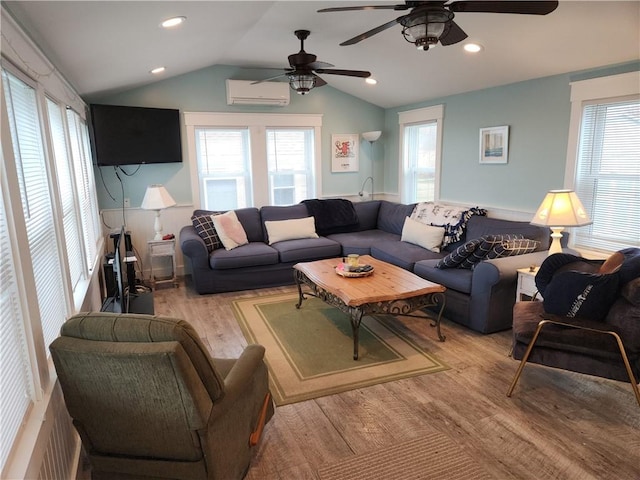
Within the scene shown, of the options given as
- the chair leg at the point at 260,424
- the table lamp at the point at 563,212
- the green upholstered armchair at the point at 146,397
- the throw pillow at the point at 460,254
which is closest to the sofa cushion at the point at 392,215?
the throw pillow at the point at 460,254

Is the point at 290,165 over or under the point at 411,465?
over

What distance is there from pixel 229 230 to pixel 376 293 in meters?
2.41

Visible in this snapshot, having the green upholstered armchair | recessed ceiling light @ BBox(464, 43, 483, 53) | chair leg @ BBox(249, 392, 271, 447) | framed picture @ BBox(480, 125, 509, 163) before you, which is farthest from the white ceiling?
chair leg @ BBox(249, 392, 271, 447)

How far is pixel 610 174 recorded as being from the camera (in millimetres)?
3457

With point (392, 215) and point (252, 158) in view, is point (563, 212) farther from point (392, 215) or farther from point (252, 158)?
point (252, 158)

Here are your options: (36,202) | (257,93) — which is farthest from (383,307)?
(257,93)

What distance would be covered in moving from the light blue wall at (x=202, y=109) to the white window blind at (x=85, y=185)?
1.44 feet

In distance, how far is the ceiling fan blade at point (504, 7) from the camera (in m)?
1.97

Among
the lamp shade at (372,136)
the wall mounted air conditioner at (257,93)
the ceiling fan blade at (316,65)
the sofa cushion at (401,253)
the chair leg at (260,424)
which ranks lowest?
the chair leg at (260,424)

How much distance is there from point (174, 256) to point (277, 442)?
3.32 m

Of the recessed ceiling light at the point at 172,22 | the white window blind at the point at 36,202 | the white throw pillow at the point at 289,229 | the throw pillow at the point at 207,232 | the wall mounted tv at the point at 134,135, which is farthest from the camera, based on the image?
the white throw pillow at the point at 289,229

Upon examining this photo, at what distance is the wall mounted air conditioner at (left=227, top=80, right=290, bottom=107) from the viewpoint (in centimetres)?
519

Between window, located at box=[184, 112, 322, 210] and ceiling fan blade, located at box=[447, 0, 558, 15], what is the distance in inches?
146

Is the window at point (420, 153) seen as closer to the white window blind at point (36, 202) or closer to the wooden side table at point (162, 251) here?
the wooden side table at point (162, 251)
